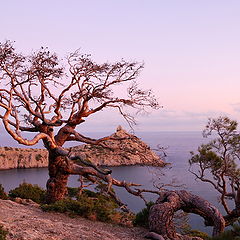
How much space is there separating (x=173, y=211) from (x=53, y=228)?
3.55 meters

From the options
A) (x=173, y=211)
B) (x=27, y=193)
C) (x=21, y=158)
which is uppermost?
(x=173, y=211)

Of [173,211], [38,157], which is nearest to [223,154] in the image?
[173,211]

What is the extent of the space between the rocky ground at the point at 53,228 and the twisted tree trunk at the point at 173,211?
2.21 ft

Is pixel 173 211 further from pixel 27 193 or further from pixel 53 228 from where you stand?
pixel 27 193

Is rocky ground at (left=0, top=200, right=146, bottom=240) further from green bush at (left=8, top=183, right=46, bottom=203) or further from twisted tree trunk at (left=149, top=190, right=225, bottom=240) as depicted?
green bush at (left=8, top=183, right=46, bottom=203)

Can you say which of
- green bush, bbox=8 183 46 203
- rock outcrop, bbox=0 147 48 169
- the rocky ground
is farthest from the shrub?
the rocky ground

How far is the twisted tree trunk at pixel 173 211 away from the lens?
27.0 feet

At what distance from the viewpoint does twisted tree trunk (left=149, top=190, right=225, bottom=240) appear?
27.0 feet

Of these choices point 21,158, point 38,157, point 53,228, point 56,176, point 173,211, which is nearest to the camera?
point 53,228

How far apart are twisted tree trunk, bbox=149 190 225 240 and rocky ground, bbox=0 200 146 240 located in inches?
26.5

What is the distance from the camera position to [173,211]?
872 centimetres

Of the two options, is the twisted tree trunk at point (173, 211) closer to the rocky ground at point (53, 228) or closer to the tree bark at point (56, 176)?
the rocky ground at point (53, 228)

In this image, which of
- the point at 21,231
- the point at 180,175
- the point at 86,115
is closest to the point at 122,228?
the point at 21,231

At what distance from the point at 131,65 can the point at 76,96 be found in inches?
112
